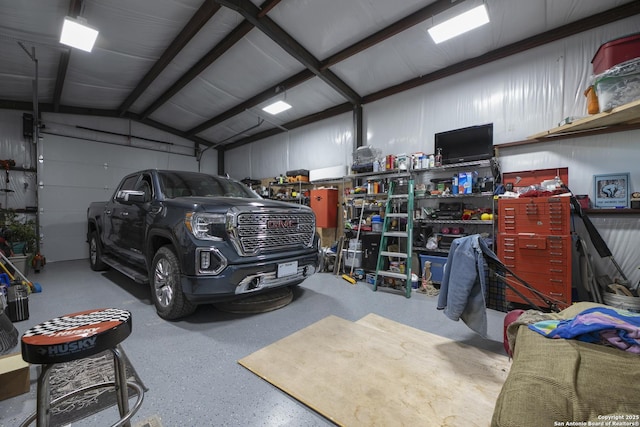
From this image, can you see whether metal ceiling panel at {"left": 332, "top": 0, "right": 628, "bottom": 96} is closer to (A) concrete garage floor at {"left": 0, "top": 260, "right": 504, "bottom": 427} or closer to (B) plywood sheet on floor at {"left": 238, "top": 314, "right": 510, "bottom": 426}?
(A) concrete garage floor at {"left": 0, "top": 260, "right": 504, "bottom": 427}

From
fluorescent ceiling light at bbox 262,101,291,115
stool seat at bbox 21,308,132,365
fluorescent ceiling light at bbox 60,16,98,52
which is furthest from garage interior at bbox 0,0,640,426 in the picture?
stool seat at bbox 21,308,132,365

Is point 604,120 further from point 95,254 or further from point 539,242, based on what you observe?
point 95,254

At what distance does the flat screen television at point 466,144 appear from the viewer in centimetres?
372

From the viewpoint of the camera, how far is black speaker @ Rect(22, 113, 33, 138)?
18.1 feet

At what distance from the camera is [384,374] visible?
1677 mm

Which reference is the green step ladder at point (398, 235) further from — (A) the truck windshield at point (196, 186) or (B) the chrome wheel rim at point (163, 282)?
(B) the chrome wheel rim at point (163, 282)

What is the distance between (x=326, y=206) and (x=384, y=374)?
4007 millimetres

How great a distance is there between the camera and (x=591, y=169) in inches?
125

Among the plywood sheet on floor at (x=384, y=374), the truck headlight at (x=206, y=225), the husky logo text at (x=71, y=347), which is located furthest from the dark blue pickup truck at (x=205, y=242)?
the husky logo text at (x=71, y=347)

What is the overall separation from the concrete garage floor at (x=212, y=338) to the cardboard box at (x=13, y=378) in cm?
4

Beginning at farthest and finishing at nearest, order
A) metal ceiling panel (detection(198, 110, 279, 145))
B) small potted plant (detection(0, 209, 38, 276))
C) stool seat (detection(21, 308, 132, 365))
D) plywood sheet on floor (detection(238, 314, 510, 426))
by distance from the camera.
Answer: metal ceiling panel (detection(198, 110, 279, 145)), small potted plant (detection(0, 209, 38, 276)), plywood sheet on floor (detection(238, 314, 510, 426)), stool seat (detection(21, 308, 132, 365))

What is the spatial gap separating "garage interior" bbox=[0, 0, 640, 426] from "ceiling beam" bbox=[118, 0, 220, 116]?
0.03 meters

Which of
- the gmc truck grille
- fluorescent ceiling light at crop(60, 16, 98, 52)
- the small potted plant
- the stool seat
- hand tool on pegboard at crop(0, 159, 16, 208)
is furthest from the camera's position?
hand tool on pegboard at crop(0, 159, 16, 208)

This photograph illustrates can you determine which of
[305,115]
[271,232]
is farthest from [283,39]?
[271,232]
